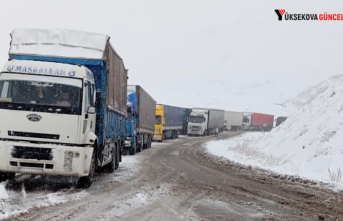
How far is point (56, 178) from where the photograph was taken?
42.1 ft

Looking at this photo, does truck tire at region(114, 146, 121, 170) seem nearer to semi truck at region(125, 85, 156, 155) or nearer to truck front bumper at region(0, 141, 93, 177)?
truck front bumper at region(0, 141, 93, 177)

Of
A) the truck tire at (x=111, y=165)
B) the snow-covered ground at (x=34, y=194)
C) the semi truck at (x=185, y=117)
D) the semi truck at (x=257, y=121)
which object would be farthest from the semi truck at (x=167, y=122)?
the semi truck at (x=257, y=121)

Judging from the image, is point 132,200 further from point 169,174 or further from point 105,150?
point 169,174

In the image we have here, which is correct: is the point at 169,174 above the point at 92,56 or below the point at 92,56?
below

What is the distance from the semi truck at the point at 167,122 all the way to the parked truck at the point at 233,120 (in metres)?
26.1

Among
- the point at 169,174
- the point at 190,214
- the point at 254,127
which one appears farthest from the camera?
the point at 254,127

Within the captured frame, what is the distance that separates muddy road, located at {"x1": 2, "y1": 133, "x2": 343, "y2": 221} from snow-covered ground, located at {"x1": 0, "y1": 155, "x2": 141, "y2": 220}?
0.51ft

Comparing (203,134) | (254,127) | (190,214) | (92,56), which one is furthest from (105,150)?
(254,127)

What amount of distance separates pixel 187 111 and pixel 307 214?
159 ft

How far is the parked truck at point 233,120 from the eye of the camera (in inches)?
3096

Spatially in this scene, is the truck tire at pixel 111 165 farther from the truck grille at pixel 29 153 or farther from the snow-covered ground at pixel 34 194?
the truck grille at pixel 29 153

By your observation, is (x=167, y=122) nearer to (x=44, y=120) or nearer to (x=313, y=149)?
(x=313, y=149)

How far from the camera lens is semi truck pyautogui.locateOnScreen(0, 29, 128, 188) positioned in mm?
10188

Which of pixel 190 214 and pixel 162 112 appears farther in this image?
pixel 162 112
